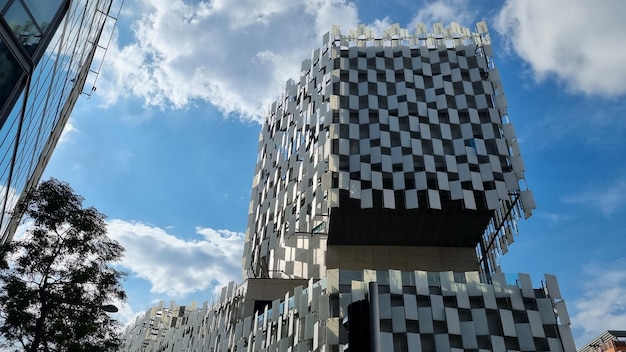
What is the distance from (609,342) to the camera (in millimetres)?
67438

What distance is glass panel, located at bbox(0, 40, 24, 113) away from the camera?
12086 mm

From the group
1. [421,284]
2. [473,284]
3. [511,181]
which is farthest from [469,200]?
[421,284]

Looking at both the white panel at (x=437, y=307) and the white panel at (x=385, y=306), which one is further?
the white panel at (x=437, y=307)

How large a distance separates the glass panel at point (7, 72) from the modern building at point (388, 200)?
21.4 m

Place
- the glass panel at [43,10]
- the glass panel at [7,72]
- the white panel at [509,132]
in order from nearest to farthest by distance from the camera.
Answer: the glass panel at [7,72], the glass panel at [43,10], the white panel at [509,132]

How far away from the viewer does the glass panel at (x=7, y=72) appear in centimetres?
1209

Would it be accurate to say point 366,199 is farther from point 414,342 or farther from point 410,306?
point 414,342

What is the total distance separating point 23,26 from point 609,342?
78307 mm

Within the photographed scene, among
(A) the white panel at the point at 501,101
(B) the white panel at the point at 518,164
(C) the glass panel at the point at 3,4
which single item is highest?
(A) the white panel at the point at 501,101

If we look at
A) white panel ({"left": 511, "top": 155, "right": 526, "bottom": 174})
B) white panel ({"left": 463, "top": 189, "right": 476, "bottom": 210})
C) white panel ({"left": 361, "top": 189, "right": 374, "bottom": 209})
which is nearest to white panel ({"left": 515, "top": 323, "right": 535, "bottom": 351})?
white panel ({"left": 463, "top": 189, "right": 476, "bottom": 210})

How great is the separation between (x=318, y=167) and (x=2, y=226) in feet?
84.9

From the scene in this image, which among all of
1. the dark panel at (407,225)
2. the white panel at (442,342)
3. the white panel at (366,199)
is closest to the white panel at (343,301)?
the white panel at (442,342)

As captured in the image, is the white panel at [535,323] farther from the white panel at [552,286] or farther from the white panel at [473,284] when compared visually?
the white panel at [473,284]

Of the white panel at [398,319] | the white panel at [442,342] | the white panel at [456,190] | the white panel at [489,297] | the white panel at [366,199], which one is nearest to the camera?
Result: the white panel at [442,342]
